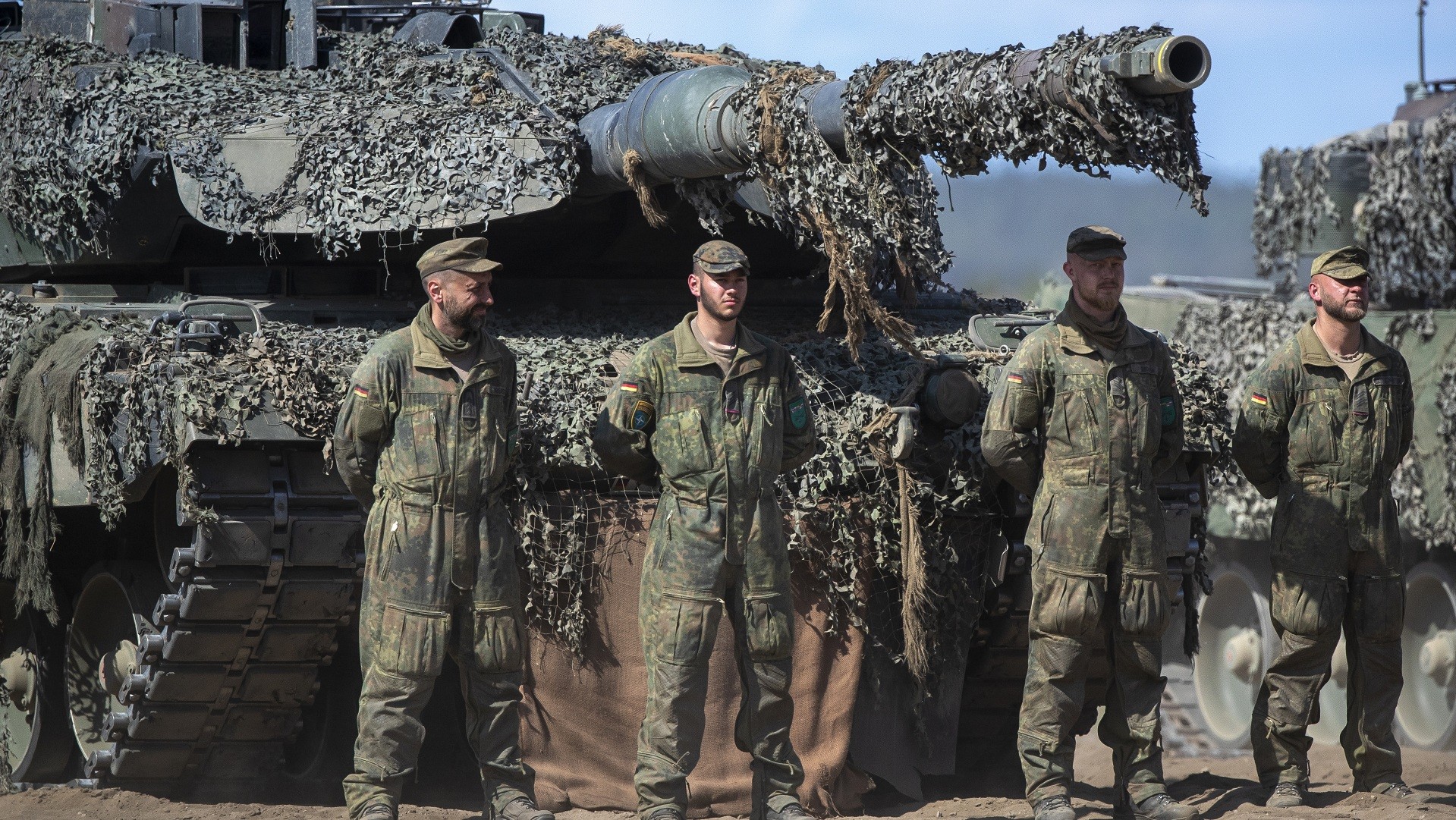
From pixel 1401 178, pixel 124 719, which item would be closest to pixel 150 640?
pixel 124 719

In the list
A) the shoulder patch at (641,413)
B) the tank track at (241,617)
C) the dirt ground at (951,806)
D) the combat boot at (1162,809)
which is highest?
the shoulder patch at (641,413)

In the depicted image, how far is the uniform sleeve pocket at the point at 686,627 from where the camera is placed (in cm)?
632

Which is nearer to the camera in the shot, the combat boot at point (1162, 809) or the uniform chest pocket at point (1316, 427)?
the combat boot at point (1162, 809)

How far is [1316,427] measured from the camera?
716 centimetres

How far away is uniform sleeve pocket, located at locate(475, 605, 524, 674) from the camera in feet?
20.7

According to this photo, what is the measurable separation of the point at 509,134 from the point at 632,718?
2445 millimetres

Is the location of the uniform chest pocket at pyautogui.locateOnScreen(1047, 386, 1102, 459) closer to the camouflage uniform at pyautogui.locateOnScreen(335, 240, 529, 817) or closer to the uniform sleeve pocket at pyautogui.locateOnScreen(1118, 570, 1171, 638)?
the uniform sleeve pocket at pyautogui.locateOnScreen(1118, 570, 1171, 638)

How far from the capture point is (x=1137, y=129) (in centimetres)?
550

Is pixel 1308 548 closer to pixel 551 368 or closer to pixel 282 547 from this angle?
pixel 551 368

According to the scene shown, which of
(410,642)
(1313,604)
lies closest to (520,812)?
(410,642)

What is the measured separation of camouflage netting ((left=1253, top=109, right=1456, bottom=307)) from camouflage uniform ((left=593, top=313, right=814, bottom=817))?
7924mm

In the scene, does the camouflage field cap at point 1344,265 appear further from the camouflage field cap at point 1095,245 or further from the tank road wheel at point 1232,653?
the tank road wheel at point 1232,653

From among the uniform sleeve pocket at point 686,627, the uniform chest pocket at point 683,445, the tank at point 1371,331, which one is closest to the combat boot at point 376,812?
the uniform sleeve pocket at point 686,627

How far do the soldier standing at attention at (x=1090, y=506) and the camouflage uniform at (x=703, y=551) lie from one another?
0.87 meters
